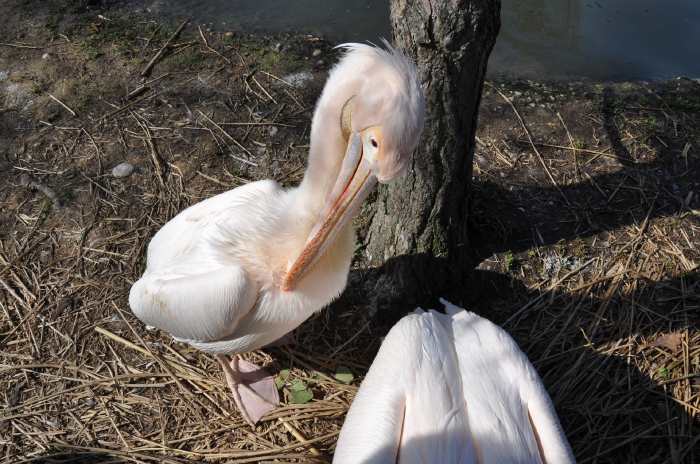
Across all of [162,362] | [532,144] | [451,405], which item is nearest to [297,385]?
[162,362]

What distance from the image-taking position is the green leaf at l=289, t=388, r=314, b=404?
2654 millimetres

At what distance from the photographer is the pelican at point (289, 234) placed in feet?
6.36

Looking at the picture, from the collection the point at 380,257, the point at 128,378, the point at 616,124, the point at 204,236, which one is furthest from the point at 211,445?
the point at 616,124

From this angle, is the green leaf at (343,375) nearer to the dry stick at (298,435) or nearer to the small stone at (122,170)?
the dry stick at (298,435)

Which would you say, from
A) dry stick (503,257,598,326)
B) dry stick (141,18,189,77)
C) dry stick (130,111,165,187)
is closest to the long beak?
dry stick (503,257,598,326)

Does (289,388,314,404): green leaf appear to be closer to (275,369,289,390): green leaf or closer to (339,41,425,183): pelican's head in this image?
(275,369,289,390): green leaf

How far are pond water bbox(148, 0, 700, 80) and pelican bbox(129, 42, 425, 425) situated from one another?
2833 millimetres

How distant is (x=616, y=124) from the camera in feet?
11.9

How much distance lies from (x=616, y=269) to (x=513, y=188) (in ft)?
2.36

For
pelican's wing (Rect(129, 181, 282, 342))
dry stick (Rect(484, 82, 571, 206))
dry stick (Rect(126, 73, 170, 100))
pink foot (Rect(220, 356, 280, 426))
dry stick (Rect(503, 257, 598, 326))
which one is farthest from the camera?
dry stick (Rect(126, 73, 170, 100))

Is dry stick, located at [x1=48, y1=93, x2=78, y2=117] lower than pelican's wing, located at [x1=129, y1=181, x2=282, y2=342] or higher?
higher

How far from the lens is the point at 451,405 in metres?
1.99

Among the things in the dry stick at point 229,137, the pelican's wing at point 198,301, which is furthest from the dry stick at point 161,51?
the pelican's wing at point 198,301

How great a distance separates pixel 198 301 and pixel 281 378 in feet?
2.71
